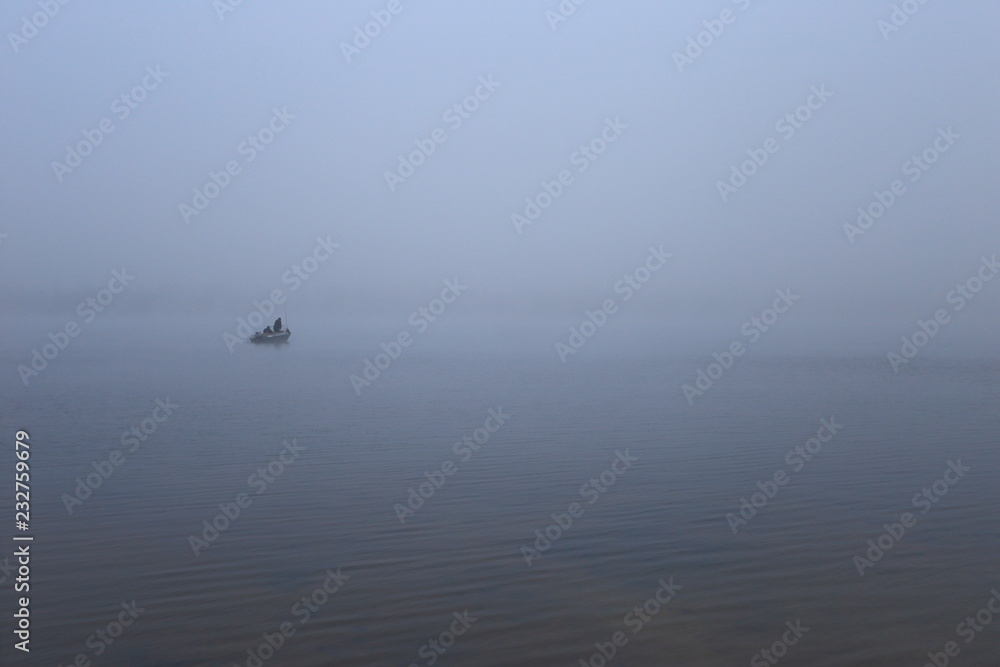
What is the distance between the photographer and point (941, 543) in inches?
486

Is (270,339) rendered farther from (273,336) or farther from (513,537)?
(513,537)

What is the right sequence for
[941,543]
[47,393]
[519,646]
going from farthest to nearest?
[47,393] → [941,543] → [519,646]

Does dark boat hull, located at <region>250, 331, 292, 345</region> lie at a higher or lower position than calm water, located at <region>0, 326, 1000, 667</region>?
higher

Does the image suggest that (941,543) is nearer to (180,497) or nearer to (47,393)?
(180,497)

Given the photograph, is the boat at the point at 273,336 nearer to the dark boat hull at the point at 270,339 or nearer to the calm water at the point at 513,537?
the dark boat hull at the point at 270,339

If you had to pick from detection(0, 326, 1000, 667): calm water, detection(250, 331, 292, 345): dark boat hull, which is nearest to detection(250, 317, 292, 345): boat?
detection(250, 331, 292, 345): dark boat hull

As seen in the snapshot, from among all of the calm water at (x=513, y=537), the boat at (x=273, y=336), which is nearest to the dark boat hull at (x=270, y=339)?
the boat at (x=273, y=336)

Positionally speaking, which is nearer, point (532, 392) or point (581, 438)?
point (581, 438)

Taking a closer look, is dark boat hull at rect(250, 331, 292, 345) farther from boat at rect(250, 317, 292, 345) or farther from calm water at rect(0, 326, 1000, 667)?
calm water at rect(0, 326, 1000, 667)

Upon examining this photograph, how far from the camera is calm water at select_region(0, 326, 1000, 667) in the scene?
29.4ft

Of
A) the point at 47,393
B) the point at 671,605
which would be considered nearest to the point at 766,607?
the point at 671,605

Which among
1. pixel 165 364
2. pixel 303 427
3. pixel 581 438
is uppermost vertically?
pixel 165 364

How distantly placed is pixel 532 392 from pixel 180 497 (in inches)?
817

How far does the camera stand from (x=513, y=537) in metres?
12.8
